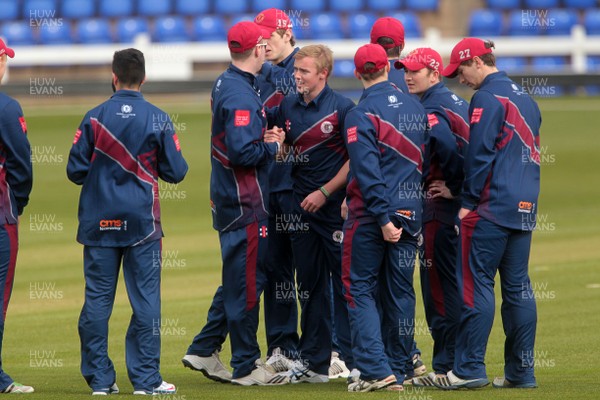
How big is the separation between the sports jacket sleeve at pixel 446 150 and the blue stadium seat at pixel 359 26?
2095cm

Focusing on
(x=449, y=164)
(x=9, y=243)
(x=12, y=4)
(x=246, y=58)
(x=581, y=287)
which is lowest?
(x=581, y=287)

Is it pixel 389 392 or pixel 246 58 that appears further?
pixel 246 58

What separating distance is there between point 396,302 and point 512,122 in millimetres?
1529

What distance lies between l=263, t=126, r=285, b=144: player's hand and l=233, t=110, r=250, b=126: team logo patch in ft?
0.81

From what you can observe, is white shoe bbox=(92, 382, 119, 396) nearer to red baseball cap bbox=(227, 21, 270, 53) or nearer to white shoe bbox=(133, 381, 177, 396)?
white shoe bbox=(133, 381, 177, 396)

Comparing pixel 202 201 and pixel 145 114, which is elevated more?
pixel 145 114

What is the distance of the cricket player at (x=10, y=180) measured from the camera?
25.7 feet

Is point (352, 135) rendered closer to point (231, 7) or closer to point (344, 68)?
point (344, 68)

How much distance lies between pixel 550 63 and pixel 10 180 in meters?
22.5

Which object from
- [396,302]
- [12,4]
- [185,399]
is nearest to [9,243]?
[185,399]

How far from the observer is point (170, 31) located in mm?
30031

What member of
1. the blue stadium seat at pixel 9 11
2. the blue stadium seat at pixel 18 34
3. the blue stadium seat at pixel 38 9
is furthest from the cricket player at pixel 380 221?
the blue stadium seat at pixel 9 11

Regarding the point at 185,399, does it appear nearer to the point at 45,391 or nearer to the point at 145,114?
the point at 45,391

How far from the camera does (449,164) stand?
8289mm
